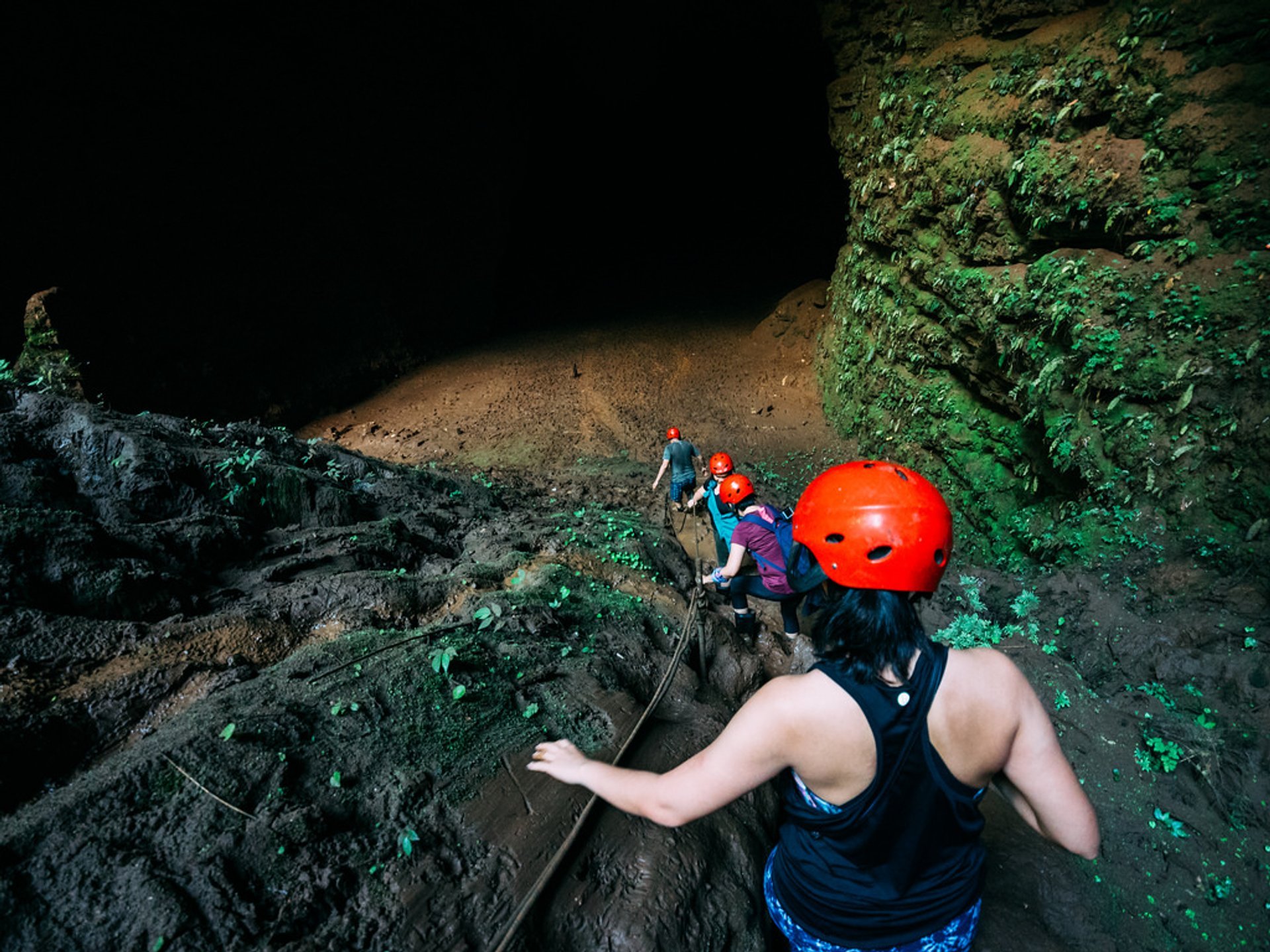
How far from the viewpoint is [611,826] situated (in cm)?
217

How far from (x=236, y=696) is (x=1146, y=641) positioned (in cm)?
556

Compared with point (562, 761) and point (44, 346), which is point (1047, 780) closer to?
point (562, 761)

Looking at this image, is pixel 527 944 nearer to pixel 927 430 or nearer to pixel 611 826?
pixel 611 826

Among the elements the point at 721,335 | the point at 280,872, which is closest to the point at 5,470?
the point at 280,872

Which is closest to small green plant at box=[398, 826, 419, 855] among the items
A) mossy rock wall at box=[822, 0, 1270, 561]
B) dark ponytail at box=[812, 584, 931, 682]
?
dark ponytail at box=[812, 584, 931, 682]

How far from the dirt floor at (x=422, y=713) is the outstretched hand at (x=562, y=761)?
455 mm

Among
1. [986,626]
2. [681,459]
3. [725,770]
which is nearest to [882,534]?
[725,770]

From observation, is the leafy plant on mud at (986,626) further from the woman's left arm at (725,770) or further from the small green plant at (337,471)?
the small green plant at (337,471)

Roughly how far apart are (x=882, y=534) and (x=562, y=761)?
1273 mm

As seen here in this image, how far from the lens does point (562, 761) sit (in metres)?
1.84

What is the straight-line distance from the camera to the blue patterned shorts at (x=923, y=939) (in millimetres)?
1696

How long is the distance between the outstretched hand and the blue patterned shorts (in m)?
0.88

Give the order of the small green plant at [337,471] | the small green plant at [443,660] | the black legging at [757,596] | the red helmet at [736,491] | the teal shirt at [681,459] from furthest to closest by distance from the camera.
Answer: the teal shirt at [681,459] → the small green plant at [337,471] → the red helmet at [736,491] → the black legging at [757,596] → the small green plant at [443,660]

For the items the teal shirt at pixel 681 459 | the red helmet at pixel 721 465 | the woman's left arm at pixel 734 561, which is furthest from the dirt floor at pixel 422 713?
the teal shirt at pixel 681 459
